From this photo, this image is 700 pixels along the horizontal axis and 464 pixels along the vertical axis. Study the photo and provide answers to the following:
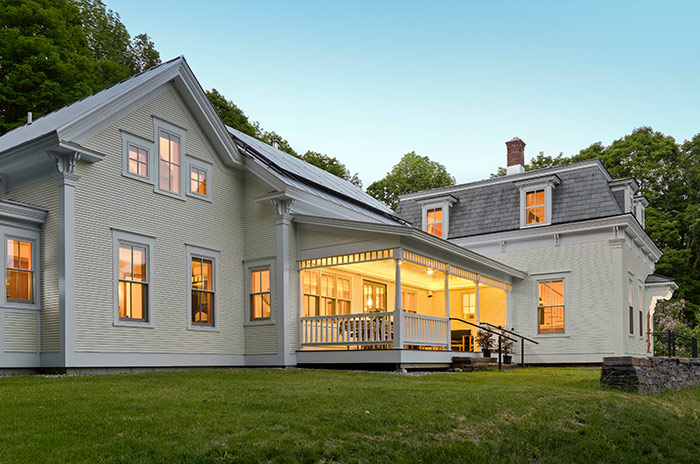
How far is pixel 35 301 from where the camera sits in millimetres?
12383

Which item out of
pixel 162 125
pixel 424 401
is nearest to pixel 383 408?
pixel 424 401

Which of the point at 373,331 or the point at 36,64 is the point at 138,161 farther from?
the point at 36,64

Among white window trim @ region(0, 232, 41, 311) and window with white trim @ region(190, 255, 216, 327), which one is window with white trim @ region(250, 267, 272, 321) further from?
white window trim @ region(0, 232, 41, 311)

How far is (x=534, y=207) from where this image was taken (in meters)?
22.3

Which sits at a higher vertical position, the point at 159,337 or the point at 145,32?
the point at 145,32

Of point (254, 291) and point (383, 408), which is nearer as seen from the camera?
point (383, 408)

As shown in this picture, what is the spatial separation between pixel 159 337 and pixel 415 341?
607cm

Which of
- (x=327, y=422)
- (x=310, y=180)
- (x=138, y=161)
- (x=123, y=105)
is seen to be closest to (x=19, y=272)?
(x=138, y=161)

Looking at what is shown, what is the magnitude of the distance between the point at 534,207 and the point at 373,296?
6885mm

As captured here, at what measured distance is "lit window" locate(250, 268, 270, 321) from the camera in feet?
53.1

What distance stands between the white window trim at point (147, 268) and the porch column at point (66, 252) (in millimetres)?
1027

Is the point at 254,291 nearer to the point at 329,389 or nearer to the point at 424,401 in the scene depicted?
the point at 329,389

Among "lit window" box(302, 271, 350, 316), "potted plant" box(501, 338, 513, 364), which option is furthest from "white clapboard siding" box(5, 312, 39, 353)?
"potted plant" box(501, 338, 513, 364)

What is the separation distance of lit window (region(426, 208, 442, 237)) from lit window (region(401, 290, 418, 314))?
339cm
